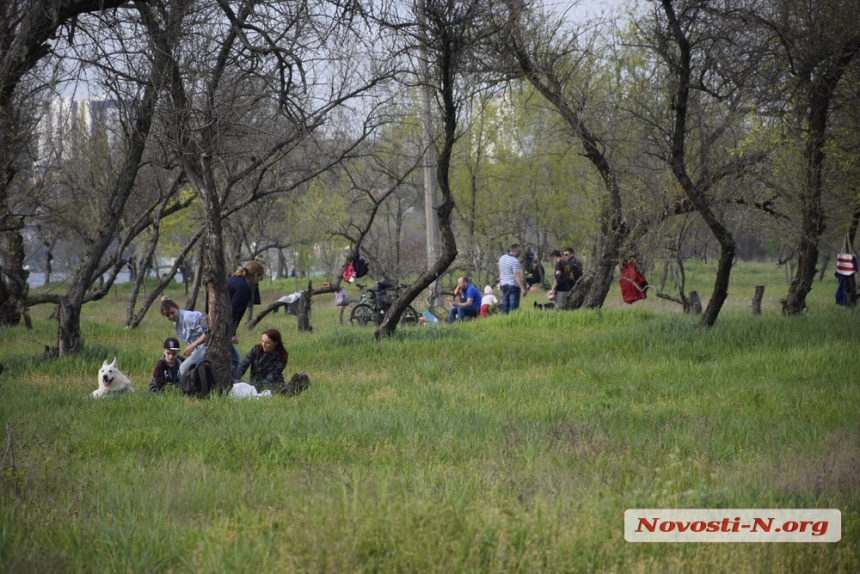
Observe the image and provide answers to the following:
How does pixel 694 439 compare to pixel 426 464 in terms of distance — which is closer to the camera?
pixel 426 464

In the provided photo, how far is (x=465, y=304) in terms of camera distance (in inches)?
851

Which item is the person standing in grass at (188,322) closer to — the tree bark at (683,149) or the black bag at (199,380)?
the black bag at (199,380)

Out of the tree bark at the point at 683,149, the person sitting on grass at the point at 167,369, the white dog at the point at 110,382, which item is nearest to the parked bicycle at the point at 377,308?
the tree bark at the point at 683,149

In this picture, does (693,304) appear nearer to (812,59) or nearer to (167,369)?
(812,59)

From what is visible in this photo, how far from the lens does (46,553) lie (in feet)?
16.0

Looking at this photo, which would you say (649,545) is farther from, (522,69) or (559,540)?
Answer: (522,69)

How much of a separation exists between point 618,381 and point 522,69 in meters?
6.60

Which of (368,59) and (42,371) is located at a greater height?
(368,59)

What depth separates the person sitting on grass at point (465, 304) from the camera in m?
21.7

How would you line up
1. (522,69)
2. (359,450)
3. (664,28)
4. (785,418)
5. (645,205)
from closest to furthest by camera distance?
(359,450) → (785,418) → (664,28) → (522,69) → (645,205)

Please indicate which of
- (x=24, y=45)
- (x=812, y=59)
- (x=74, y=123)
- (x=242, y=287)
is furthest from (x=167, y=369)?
(x=812, y=59)

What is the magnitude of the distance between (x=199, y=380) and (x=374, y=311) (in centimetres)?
1105

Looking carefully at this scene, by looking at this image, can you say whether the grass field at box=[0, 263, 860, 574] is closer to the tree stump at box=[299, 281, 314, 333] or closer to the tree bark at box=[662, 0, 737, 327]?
the tree bark at box=[662, 0, 737, 327]

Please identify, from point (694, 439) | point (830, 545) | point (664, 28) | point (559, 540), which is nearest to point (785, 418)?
point (694, 439)
